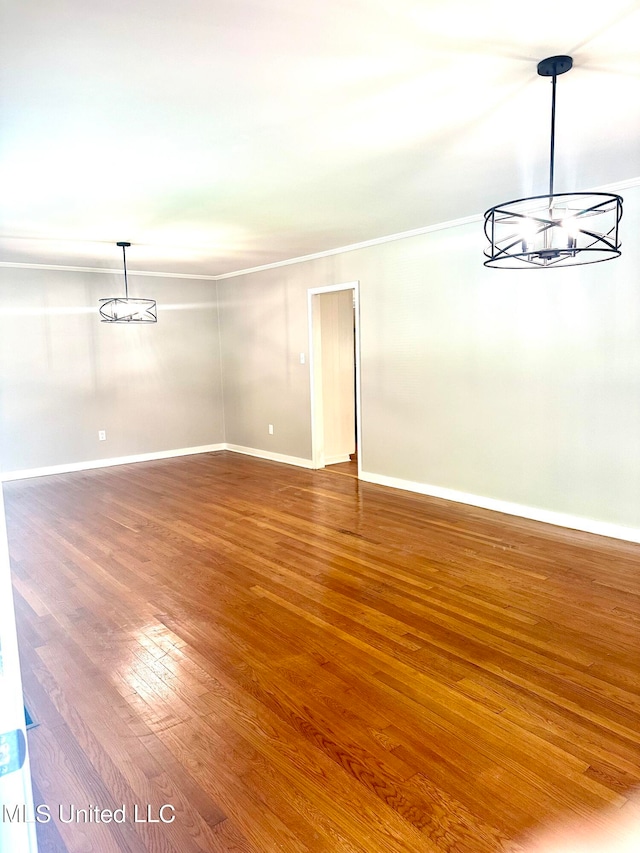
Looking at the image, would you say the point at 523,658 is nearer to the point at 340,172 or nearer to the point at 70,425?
the point at 340,172

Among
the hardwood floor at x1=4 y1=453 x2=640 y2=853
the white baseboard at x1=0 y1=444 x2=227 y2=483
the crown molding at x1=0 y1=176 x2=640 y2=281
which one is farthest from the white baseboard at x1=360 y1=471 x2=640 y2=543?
the white baseboard at x1=0 y1=444 x2=227 y2=483

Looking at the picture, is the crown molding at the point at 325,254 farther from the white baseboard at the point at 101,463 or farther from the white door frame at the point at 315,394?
the white baseboard at the point at 101,463

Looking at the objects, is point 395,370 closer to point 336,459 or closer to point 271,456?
point 336,459

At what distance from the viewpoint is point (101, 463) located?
7.14m

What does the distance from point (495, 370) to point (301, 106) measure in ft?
9.35

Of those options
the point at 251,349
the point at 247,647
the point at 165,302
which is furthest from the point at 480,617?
the point at 165,302

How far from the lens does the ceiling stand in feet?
6.07

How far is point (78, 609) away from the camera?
3143mm

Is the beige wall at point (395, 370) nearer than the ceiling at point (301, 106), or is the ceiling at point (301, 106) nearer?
the ceiling at point (301, 106)

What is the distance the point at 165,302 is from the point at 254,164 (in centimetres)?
466

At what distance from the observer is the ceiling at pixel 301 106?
6.07 feet

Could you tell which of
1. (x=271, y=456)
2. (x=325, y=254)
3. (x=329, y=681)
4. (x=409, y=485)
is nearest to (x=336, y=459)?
(x=271, y=456)

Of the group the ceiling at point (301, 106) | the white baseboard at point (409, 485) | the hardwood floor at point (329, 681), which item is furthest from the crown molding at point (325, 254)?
the hardwood floor at point (329, 681)

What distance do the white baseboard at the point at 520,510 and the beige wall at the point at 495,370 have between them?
0.16ft
